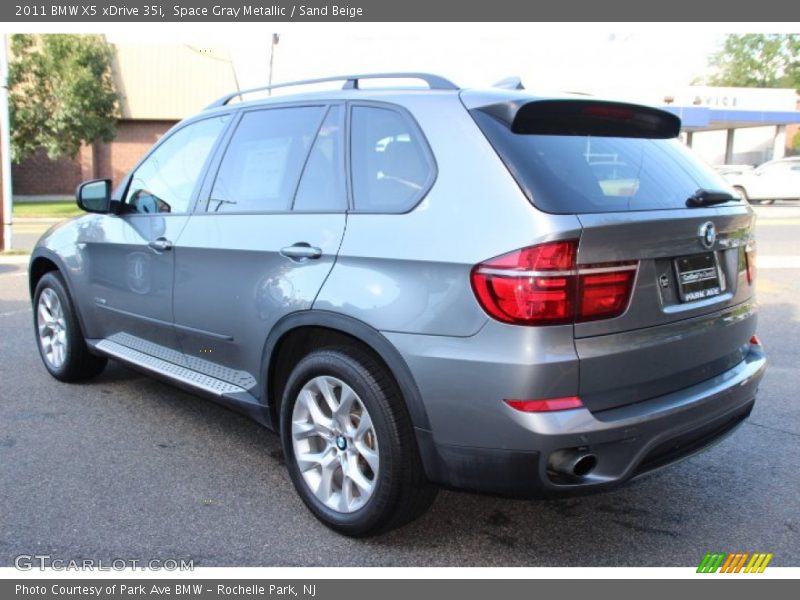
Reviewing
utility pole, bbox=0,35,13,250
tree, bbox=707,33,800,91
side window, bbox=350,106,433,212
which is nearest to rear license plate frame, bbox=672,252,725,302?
side window, bbox=350,106,433,212

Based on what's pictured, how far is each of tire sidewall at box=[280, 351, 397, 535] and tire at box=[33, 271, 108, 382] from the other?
96.4 inches

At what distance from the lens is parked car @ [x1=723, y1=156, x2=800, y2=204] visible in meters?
24.9

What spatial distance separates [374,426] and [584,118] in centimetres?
152

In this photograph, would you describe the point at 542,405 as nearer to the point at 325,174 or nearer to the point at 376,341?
the point at 376,341

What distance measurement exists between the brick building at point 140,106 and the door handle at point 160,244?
30141 mm

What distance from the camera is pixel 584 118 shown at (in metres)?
2.93

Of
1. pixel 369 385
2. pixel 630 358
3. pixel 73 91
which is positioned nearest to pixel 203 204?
pixel 369 385

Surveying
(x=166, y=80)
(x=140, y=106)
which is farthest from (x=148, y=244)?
(x=140, y=106)

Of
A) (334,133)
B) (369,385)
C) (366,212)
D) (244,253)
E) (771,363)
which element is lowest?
(771,363)

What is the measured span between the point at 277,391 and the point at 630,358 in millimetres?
1658

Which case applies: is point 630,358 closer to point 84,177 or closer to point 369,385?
point 369,385

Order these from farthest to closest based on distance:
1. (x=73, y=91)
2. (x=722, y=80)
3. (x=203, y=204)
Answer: (x=722, y=80) → (x=73, y=91) → (x=203, y=204)

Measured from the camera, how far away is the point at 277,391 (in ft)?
11.1

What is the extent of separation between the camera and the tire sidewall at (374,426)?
2742 mm
